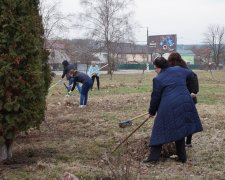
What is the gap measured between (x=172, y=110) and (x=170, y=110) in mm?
30

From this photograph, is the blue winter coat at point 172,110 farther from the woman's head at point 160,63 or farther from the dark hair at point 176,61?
the dark hair at point 176,61

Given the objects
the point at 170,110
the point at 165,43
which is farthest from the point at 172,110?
the point at 165,43

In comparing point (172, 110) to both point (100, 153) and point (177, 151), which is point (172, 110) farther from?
point (100, 153)

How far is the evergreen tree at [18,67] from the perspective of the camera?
5.82 meters

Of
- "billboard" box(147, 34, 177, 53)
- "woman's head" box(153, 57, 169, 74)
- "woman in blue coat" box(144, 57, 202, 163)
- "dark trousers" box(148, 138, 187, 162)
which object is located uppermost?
"billboard" box(147, 34, 177, 53)

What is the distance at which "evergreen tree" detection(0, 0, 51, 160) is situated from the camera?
19.1ft

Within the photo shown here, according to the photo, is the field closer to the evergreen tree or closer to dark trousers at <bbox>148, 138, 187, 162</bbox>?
dark trousers at <bbox>148, 138, 187, 162</bbox>

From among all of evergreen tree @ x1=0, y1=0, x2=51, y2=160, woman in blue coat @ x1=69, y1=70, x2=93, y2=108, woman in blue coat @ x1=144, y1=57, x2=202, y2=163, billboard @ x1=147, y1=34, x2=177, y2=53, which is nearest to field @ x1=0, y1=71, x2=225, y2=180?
woman in blue coat @ x1=144, y1=57, x2=202, y2=163

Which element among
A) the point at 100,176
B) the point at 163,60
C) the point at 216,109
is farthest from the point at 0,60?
the point at 216,109

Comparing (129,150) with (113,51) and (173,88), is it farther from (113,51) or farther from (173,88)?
(113,51)

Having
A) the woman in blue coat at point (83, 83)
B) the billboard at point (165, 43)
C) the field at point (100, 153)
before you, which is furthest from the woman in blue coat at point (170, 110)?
the billboard at point (165, 43)

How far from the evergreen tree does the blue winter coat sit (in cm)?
179

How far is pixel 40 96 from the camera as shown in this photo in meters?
6.38

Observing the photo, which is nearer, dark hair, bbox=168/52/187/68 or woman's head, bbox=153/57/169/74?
woman's head, bbox=153/57/169/74
